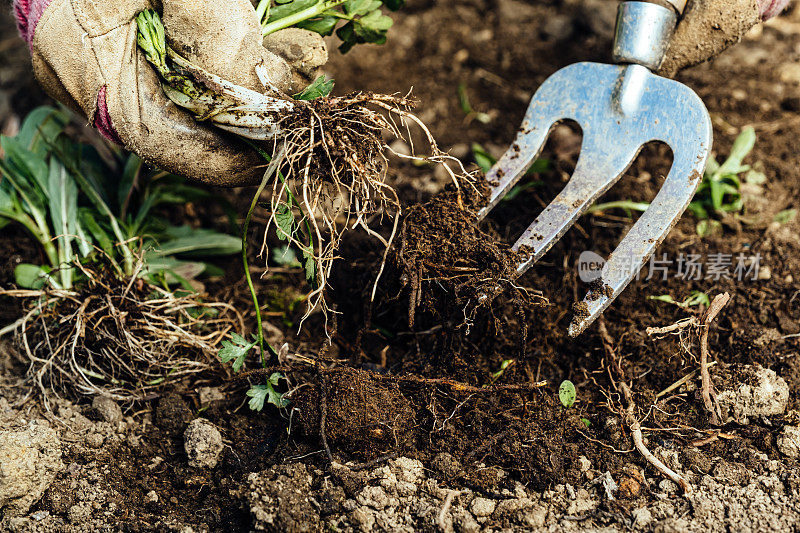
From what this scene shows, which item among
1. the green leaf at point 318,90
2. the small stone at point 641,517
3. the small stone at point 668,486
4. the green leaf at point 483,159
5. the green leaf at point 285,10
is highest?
the green leaf at point 285,10

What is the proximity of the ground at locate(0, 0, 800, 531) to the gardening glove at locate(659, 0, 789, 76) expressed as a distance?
Answer: 48 centimetres

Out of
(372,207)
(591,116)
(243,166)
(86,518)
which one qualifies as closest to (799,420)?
(591,116)

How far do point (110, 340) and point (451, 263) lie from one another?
34.1 inches

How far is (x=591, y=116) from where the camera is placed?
1.69 meters

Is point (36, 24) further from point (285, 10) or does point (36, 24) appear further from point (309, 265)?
point (309, 265)

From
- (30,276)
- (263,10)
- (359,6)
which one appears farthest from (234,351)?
(359,6)

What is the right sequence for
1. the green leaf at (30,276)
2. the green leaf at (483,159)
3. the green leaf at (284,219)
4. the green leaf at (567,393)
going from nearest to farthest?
1. the green leaf at (284,219)
2. the green leaf at (567,393)
3. the green leaf at (30,276)
4. the green leaf at (483,159)

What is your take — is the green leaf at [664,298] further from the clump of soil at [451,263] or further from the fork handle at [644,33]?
the fork handle at [644,33]

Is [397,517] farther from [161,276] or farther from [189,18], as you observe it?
[189,18]

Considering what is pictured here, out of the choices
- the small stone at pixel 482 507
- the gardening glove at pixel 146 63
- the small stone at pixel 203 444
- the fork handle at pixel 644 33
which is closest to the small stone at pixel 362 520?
the small stone at pixel 482 507

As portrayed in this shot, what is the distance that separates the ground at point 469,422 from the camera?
1.33 m

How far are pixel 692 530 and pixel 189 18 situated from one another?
4.83 ft

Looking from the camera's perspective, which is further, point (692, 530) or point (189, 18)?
point (189, 18)

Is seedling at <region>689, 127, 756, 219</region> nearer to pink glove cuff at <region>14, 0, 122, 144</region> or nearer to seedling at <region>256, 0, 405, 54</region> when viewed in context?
seedling at <region>256, 0, 405, 54</region>
